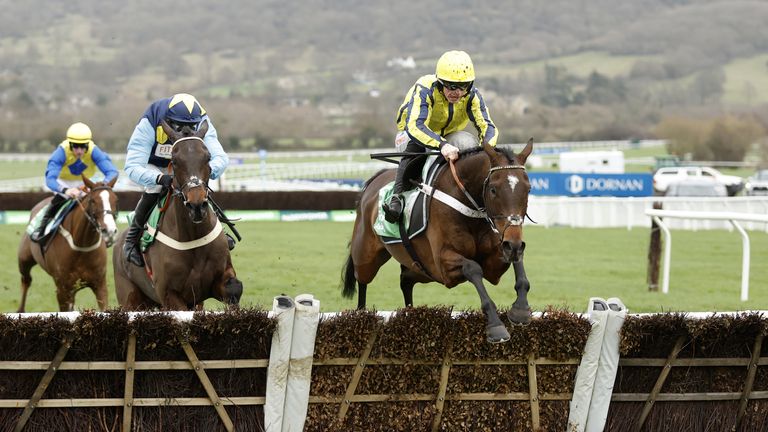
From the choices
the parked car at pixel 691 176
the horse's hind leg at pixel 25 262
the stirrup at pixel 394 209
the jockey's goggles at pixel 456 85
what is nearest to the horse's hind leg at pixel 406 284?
the stirrup at pixel 394 209

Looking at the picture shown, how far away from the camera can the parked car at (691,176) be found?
34688 mm

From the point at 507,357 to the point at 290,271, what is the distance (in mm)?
8871

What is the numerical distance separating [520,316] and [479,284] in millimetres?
523

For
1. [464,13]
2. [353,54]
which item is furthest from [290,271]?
[464,13]

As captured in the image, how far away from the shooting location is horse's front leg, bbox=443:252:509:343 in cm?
537

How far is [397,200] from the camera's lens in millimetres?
7027

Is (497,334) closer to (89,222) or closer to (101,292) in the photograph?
(89,222)

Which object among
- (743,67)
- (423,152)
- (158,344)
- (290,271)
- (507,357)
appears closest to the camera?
(158,344)

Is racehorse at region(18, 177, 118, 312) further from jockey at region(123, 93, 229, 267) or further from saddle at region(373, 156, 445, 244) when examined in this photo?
saddle at region(373, 156, 445, 244)

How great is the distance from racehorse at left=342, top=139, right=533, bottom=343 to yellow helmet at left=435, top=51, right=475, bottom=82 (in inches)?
21.2

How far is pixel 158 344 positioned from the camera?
17.0ft

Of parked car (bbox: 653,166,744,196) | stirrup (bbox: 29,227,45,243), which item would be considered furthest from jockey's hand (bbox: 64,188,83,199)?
parked car (bbox: 653,166,744,196)

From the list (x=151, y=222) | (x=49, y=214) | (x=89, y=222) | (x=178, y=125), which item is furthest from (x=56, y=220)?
(x=178, y=125)

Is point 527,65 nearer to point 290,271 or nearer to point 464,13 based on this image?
point 464,13
